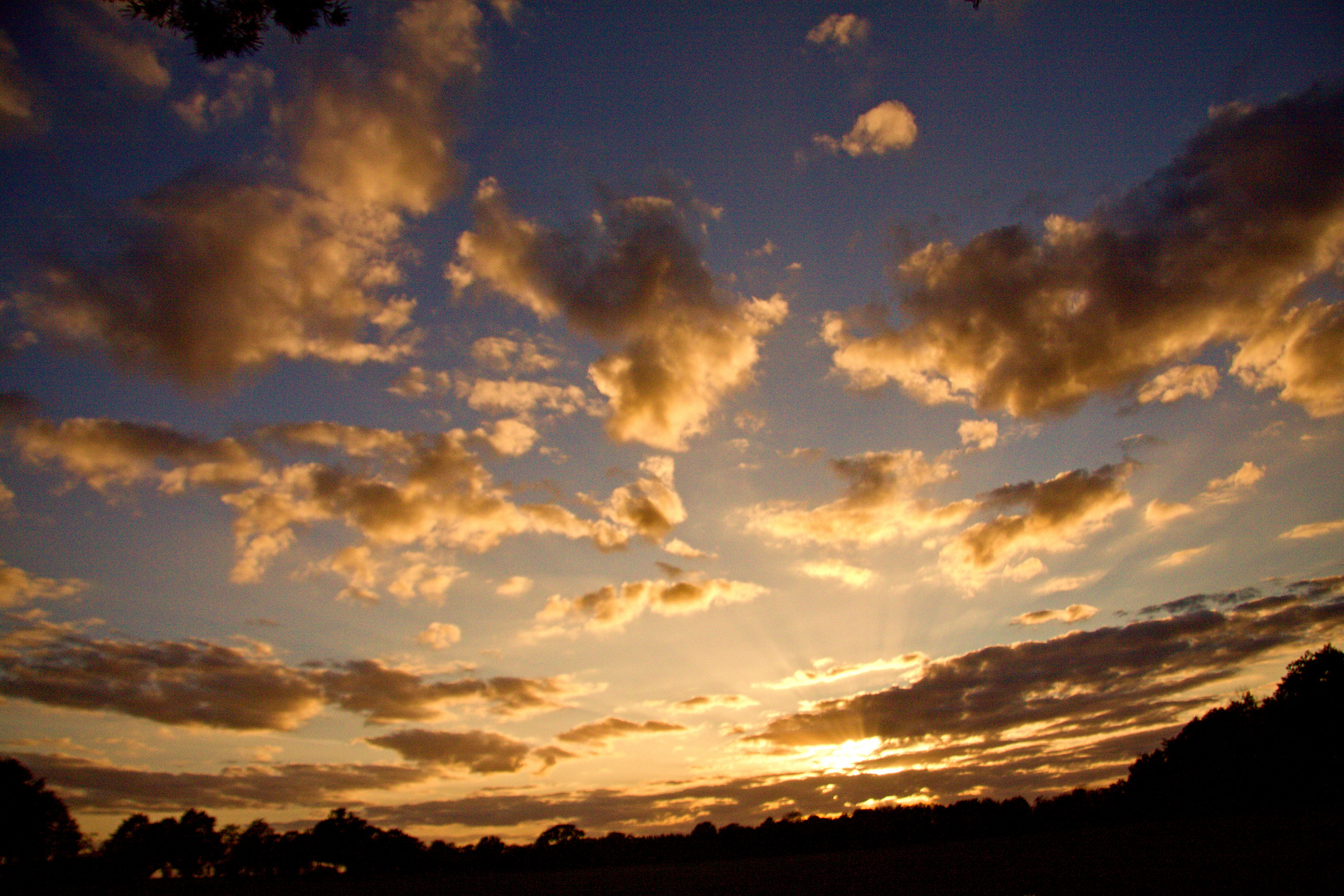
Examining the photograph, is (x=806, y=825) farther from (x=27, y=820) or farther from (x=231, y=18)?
(x=231, y=18)

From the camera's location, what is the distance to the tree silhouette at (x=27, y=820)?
289 ft

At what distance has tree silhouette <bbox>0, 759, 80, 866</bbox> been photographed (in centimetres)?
8794

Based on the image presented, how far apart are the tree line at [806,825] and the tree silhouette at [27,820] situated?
0.70 ft

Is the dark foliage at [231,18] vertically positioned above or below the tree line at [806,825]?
above

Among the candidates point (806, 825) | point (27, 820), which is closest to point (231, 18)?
point (27, 820)

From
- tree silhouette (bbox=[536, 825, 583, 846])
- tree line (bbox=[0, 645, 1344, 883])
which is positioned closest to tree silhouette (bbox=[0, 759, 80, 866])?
tree line (bbox=[0, 645, 1344, 883])

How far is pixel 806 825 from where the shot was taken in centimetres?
15200

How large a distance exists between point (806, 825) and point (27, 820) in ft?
496

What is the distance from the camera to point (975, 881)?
4728 cm

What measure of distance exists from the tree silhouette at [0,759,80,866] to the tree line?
0.21 m

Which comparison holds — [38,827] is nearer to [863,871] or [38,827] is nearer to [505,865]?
[505,865]

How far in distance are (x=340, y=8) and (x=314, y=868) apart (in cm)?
21446

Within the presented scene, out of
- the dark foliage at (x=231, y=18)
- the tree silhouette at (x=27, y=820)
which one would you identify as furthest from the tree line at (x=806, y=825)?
Answer: the dark foliage at (x=231, y=18)

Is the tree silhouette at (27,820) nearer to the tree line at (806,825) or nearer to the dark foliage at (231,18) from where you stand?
the tree line at (806,825)
